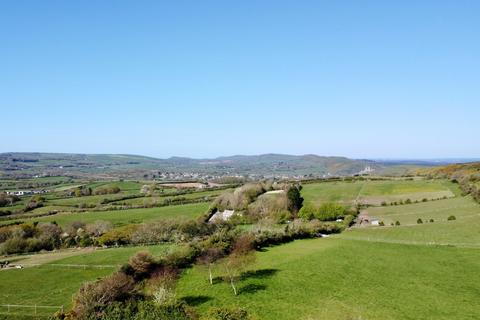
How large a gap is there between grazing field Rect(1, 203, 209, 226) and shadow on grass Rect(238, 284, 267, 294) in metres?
43.8

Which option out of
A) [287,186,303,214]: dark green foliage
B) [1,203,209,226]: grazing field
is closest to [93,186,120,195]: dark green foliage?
[1,203,209,226]: grazing field

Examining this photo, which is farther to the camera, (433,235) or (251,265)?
(433,235)

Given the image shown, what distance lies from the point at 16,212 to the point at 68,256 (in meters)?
48.0

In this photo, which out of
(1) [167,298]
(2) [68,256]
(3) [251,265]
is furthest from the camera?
(2) [68,256]

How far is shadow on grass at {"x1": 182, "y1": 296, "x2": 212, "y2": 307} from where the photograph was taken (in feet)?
115

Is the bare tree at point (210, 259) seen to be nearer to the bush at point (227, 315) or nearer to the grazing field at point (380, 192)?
the bush at point (227, 315)

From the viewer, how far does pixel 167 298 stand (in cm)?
3055

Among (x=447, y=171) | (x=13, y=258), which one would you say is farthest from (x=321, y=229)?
(x=447, y=171)

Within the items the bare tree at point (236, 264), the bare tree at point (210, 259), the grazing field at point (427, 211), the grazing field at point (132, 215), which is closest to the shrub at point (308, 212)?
the grazing field at point (427, 211)

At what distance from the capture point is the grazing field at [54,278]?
125 feet

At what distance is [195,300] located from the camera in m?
35.9

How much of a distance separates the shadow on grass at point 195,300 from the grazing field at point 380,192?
59.1 meters

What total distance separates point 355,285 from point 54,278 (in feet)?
110

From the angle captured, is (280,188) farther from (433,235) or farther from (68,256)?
(68,256)
